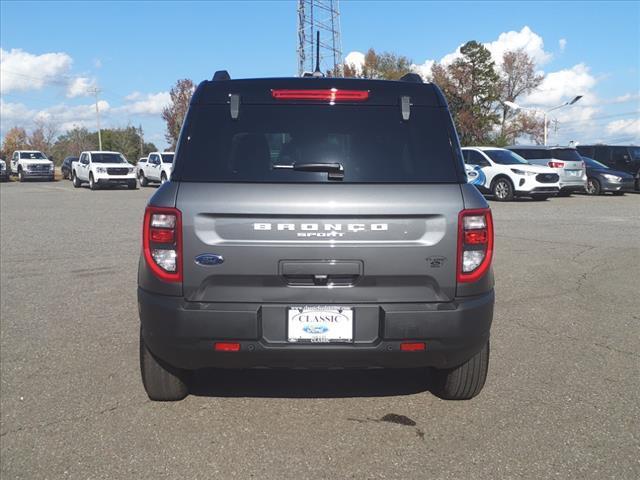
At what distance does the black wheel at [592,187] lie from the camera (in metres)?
22.9

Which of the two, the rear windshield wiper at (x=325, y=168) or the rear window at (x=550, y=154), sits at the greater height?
the rear window at (x=550, y=154)

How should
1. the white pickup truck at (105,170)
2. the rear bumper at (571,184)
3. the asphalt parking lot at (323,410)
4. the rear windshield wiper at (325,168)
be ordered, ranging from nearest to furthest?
the asphalt parking lot at (323,410)
the rear windshield wiper at (325,168)
the rear bumper at (571,184)
the white pickup truck at (105,170)

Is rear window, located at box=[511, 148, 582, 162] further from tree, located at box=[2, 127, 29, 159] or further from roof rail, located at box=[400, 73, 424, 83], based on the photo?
tree, located at box=[2, 127, 29, 159]

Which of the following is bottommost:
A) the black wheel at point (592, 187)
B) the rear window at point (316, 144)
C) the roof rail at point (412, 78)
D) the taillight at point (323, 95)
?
the black wheel at point (592, 187)

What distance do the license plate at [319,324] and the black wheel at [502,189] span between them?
17.8 meters

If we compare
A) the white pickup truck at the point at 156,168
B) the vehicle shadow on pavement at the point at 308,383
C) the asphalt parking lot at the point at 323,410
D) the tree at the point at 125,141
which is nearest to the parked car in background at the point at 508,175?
the asphalt parking lot at the point at 323,410

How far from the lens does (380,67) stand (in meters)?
65.7

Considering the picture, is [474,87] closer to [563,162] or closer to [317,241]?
[563,162]

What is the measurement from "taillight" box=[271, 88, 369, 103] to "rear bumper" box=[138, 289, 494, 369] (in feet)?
3.87

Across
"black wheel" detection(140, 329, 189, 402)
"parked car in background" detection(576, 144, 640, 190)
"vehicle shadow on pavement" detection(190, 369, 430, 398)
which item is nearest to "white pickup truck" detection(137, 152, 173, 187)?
→ "parked car in background" detection(576, 144, 640, 190)

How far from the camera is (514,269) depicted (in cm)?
829

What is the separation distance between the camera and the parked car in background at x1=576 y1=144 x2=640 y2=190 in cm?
2430

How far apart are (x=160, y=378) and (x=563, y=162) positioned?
20.3m

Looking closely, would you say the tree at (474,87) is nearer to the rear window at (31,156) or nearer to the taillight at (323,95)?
the rear window at (31,156)
